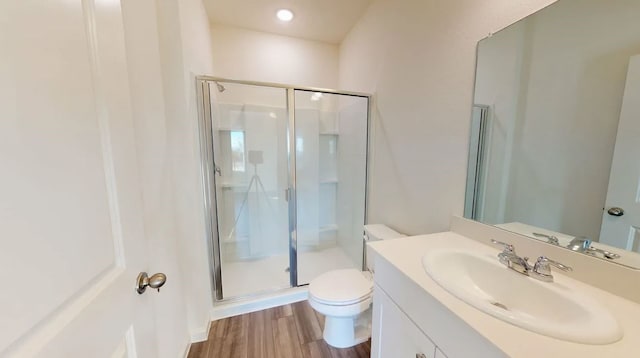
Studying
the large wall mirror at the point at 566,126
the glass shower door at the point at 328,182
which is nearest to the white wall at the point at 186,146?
the glass shower door at the point at 328,182

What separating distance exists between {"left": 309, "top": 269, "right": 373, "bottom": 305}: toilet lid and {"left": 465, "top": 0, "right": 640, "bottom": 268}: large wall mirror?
2.68ft

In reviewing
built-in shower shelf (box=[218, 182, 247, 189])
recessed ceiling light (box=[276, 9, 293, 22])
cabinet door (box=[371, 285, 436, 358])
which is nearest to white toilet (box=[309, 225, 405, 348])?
cabinet door (box=[371, 285, 436, 358])

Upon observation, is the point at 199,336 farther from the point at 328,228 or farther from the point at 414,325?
the point at 328,228

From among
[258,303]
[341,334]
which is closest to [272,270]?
[258,303]

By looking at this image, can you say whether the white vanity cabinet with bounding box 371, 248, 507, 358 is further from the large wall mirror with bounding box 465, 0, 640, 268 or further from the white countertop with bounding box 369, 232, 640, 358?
the large wall mirror with bounding box 465, 0, 640, 268

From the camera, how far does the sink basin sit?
1.77 feet

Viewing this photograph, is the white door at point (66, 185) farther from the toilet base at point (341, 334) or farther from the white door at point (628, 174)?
the white door at point (628, 174)

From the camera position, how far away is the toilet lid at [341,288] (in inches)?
53.4

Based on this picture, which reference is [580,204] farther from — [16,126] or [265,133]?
[265,133]

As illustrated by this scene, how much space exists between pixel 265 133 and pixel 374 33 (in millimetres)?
1394

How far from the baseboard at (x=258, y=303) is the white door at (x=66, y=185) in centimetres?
124

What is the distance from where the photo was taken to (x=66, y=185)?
0.44 meters

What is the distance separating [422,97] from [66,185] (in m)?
1.61

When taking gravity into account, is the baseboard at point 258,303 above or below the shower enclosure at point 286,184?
below
